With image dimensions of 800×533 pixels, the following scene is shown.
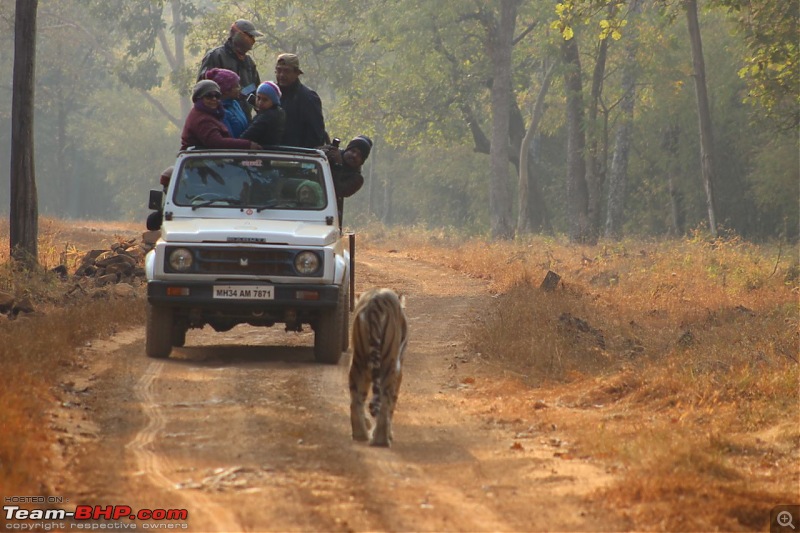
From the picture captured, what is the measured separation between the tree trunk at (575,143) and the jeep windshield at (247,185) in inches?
898

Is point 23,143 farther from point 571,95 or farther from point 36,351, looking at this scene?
point 571,95

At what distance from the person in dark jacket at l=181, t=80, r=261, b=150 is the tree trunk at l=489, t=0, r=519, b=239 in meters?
23.8

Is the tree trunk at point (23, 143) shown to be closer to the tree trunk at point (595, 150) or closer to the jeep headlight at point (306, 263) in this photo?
the jeep headlight at point (306, 263)

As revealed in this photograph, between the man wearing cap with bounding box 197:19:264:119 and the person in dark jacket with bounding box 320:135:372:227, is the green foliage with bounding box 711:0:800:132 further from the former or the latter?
the person in dark jacket with bounding box 320:135:372:227

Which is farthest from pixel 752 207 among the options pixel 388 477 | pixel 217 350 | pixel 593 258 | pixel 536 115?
pixel 388 477

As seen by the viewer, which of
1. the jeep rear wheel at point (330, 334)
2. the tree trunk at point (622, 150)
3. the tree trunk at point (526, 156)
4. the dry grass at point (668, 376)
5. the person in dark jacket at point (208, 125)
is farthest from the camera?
the tree trunk at point (526, 156)

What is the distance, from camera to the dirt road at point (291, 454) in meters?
6.04

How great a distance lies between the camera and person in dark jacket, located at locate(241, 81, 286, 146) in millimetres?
11883

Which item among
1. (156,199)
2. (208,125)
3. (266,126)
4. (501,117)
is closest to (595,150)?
(501,117)

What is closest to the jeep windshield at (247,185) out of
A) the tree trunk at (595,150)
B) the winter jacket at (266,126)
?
the winter jacket at (266,126)

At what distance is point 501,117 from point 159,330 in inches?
1035

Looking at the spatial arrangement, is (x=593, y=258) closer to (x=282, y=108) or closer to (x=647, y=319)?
(x=647, y=319)

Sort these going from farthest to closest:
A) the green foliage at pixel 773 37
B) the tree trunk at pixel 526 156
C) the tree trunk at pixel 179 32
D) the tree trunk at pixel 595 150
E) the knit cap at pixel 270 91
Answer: the tree trunk at pixel 179 32 → the tree trunk at pixel 526 156 → the tree trunk at pixel 595 150 → the green foliage at pixel 773 37 → the knit cap at pixel 270 91

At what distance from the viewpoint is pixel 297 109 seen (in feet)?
42.2
